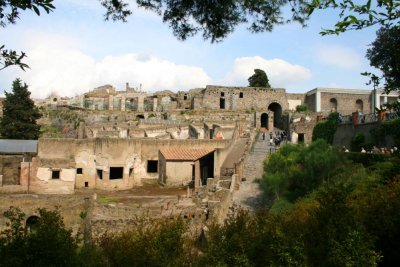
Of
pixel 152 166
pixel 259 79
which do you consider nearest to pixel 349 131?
pixel 152 166

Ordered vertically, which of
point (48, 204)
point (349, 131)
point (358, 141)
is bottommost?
point (48, 204)

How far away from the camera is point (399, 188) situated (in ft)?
41.1

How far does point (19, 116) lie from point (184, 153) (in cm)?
1915

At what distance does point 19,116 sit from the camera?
139 feet

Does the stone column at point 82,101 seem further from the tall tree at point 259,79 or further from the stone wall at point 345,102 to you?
the stone wall at point 345,102

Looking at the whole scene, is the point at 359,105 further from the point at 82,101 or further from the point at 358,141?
the point at 82,101

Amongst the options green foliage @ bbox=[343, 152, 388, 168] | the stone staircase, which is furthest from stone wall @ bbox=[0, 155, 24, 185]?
green foliage @ bbox=[343, 152, 388, 168]

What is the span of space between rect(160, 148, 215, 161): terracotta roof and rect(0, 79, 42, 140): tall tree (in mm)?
16131

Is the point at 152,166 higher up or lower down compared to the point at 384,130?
lower down

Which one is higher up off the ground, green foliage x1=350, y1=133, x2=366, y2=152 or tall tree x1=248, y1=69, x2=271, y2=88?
tall tree x1=248, y1=69, x2=271, y2=88

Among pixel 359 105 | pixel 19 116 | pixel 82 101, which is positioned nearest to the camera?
pixel 19 116

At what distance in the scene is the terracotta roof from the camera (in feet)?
97.9

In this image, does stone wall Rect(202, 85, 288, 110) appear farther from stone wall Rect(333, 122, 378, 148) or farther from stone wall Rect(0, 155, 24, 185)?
stone wall Rect(0, 155, 24, 185)

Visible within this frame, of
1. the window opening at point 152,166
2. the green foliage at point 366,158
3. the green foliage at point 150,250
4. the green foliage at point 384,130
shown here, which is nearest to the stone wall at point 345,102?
the window opening at point 152,166
